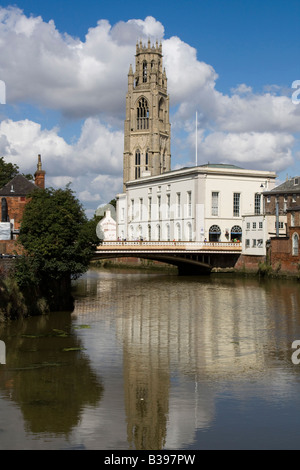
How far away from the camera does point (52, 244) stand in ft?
126

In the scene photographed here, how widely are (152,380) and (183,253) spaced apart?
183 feet

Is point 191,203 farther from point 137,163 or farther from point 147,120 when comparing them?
point 147,120

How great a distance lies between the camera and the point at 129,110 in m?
165

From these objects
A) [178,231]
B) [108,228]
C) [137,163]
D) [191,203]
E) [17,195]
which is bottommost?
[178,231]

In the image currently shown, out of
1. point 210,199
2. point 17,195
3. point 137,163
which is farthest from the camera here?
point 137,163

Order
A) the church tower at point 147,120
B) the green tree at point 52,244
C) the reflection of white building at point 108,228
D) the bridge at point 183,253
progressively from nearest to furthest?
the green tree at point 52,244 → the bridge at point 183,253 → the reflection of white building at point 108,228 → the church tower at point 147,120

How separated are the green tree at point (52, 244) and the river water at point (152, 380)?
7.12ft

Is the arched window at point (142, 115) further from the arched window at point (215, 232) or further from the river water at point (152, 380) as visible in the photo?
the river water at point (152, 380)

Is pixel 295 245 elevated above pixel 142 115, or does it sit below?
below

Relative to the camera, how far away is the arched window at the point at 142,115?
541 feet

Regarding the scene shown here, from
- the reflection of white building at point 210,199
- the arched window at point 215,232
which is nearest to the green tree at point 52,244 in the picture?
the reflection of white building at point 210,199

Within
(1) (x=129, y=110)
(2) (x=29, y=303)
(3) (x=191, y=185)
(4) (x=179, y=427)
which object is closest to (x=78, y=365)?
(4) (x=179, y=427)

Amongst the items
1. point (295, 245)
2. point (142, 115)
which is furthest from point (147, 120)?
point (295, 245)

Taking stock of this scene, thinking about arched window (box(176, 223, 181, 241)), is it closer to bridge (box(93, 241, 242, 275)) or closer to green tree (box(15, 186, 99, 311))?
bridge (box(93, 241, 242, 275))
